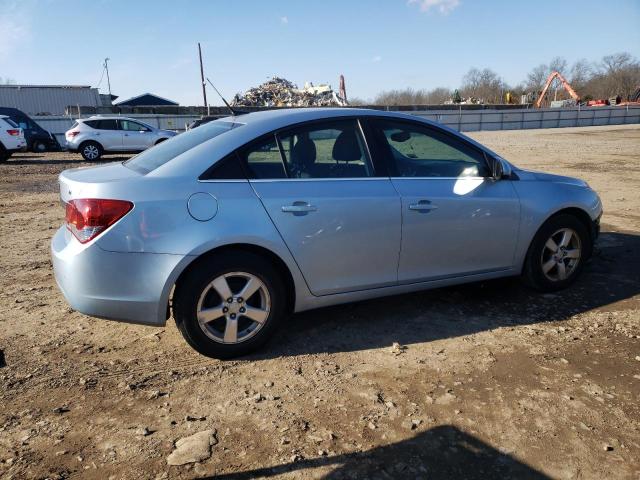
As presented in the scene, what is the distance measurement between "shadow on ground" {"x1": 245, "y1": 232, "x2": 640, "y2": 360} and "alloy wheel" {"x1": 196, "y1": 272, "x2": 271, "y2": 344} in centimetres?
24

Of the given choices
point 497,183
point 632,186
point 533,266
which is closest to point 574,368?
point 533,266

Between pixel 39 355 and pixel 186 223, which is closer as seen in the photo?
pixel 186 223

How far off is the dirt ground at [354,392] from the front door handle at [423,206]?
91 centimetres

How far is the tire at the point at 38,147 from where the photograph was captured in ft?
77.6

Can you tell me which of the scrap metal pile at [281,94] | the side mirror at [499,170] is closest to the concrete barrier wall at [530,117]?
the scrap metal pile at [281,94]

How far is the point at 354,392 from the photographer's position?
3078 millimetres

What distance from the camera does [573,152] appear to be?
1917 centimetres

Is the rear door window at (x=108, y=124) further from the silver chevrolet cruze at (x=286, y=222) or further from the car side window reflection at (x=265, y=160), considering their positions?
the car side window reflection at (x=265, y=160)

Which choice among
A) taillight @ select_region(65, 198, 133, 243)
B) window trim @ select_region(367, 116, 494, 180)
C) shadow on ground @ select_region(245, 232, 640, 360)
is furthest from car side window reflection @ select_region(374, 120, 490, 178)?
taillight @ select_region(65, 198, 133, 243)

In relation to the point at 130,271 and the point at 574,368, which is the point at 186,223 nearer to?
the point at 130,271

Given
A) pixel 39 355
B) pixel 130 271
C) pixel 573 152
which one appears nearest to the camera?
pixel 130 271

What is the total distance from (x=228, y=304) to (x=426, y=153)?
2069 mm

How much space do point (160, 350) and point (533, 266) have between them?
314cm

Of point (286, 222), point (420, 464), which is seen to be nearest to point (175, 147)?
point (286, 222)
